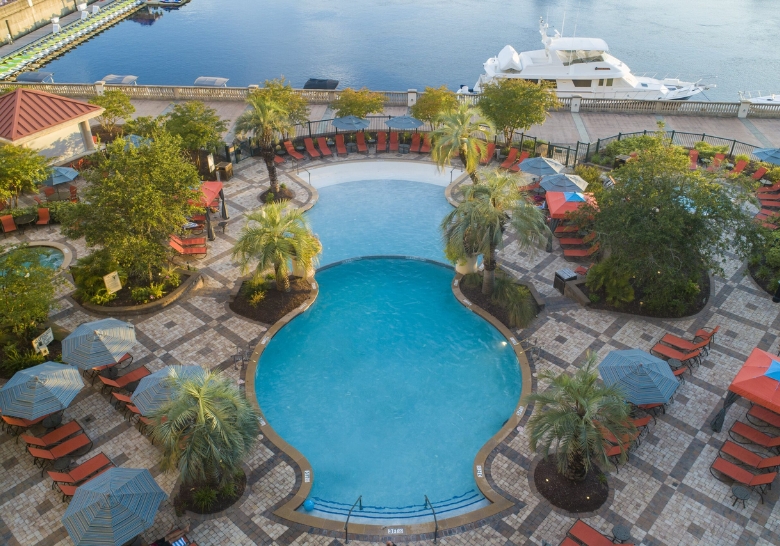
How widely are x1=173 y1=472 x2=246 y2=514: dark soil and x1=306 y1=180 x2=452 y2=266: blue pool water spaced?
13076 millimetres

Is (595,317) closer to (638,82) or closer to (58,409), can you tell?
(58,409)

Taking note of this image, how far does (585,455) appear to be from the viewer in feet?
54.5

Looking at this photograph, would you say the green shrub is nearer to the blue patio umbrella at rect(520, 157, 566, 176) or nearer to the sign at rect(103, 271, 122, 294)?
the sign at rect(103, 271, 122, 294)

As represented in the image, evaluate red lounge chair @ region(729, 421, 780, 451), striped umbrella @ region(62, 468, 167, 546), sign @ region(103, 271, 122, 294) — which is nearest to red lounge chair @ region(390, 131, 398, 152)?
sign @ region(103, 271, 122, 294)

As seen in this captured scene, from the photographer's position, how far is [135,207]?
23.6m

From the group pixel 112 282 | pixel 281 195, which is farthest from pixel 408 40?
pixel 112 282

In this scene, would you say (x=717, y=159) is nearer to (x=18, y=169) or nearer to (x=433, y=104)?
(x=433, y=104)

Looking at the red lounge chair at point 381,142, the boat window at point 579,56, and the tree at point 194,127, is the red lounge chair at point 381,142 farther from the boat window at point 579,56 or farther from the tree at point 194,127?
the boat window at point 579,56

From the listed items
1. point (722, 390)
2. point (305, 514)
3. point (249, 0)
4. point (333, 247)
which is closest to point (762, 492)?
point (722, 390)

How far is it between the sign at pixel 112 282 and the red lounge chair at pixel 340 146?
57.1 ft

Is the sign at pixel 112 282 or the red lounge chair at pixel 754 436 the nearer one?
the red lounge chair at pixel 754 436

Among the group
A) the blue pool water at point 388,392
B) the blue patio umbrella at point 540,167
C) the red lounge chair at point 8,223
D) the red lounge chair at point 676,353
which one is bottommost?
the blue pool water at point 388,392

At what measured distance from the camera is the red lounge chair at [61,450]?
18.2 metres

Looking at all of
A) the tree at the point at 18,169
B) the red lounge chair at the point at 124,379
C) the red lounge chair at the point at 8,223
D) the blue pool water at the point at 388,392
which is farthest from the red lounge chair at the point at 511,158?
the red lounge chair at the point at 8,223
